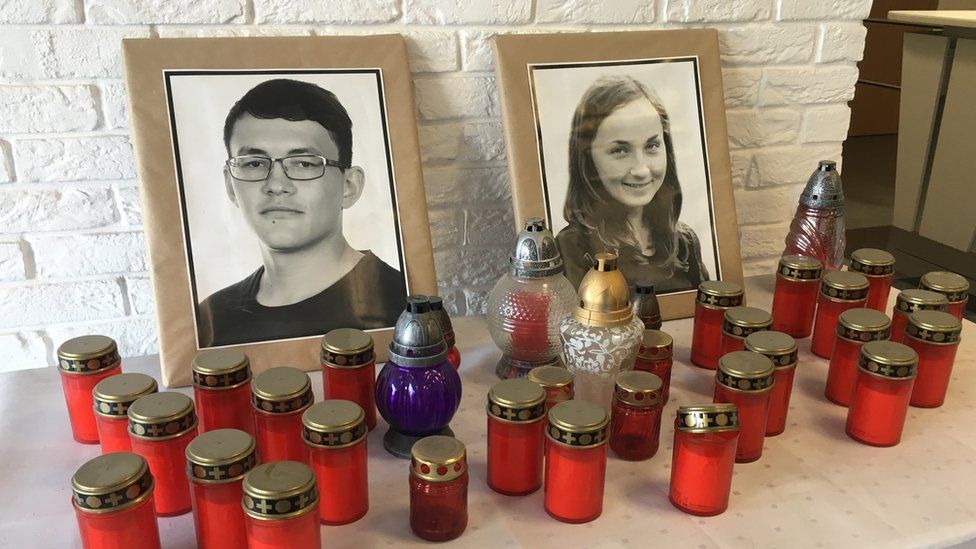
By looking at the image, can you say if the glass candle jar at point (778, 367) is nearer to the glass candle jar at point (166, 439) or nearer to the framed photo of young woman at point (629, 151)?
the framed photo of young woman at point (629, 151)

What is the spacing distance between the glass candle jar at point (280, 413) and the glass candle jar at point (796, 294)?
2.08 ft

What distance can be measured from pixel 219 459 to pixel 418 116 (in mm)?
571

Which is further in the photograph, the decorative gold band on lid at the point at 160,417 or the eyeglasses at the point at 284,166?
the eyeglasses at the point at 284,166

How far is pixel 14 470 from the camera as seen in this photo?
2.48ft

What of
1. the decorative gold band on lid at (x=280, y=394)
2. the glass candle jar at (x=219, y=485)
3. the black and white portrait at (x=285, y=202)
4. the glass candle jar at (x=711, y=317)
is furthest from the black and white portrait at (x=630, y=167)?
the glass candle jar at (x=219, y=485)

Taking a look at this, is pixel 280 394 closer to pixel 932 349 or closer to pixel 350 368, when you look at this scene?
pixel 350 368

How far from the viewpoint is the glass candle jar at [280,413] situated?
2.29ft

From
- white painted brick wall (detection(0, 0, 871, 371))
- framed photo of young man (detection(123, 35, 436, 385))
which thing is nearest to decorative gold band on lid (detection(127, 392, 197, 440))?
framed photo of young man (detection(123, 35, 436, 385))

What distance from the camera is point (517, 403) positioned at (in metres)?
0.69

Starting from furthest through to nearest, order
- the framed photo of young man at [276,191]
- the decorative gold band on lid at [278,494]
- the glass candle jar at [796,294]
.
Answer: the glass candle jar at [796,294]
the framed photo of young man at [276,191]
the decorative gold band on lid at [278,494]

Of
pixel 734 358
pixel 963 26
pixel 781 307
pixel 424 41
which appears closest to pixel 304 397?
pixel 734 358

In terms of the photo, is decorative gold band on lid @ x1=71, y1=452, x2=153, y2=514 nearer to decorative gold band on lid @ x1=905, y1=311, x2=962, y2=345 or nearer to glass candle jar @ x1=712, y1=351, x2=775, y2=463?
glass candle jar @ x1=712, y1=351, x2=775, y2=463

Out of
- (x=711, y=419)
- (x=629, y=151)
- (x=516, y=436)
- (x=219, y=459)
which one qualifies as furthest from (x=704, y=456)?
(x=629, y=151)

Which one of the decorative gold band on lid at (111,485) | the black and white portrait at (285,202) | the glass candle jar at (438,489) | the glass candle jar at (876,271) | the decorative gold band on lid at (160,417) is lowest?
the glass candle jar at (438,489)
